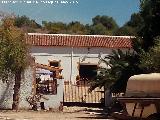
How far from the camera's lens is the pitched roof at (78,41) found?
46.1 metres

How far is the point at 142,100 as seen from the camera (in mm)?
13758

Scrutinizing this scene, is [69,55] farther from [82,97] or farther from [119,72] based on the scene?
[119,72]

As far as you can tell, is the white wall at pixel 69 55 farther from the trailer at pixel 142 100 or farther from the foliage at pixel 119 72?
the trailer at pixel 142 100

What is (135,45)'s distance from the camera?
2719 centimetres

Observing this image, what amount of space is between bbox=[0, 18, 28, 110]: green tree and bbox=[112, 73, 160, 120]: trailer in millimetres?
13143

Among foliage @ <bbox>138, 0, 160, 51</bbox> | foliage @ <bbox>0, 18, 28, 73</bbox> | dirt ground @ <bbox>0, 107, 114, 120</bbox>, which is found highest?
foliage @ <bbox>138, 0, 160, 51</bbox>

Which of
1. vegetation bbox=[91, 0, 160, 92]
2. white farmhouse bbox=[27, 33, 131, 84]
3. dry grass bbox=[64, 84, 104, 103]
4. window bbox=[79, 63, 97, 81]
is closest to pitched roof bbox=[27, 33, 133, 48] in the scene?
white farmhouse bbox=[27, 33, 131, 84]

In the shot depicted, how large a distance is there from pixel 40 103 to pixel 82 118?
6.11 m

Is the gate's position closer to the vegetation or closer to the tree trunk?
the vegetation

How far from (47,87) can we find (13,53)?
167 inches

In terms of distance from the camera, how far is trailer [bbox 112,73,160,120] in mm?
13777

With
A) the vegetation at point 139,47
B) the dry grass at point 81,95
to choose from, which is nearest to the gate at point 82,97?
the dry grass at point 81,95

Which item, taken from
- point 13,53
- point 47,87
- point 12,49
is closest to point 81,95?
point 47,87

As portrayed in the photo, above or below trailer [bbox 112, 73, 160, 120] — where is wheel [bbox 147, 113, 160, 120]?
below
